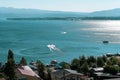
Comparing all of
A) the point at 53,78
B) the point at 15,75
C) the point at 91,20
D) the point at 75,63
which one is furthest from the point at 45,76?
the point at 91,20

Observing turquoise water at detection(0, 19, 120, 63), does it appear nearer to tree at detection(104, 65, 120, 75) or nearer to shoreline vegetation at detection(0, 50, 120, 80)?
shoreline vegetation at detection(0, 50, 120, 80)

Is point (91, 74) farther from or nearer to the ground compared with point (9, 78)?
nearer to the ground

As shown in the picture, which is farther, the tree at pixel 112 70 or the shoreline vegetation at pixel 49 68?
the tree at pixel 112 70

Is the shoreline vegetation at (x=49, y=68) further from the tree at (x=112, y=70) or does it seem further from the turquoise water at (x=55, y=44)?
the turquoise water at (x=55, y=44)

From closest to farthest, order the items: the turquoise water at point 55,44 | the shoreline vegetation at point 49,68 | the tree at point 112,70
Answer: the shoreline vegetation at point 49,68, the tree at point 112,70, the turquoise water at point 55,44

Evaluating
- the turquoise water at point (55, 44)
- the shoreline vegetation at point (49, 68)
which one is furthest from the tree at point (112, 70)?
the turquoise water at point (55, 44)

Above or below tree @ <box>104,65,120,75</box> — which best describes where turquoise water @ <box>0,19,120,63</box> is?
below

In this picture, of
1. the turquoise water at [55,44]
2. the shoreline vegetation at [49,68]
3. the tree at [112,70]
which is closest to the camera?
the shoreline vegetation at [49,68]

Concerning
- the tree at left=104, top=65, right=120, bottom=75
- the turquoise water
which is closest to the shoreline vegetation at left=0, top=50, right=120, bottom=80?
the tree at left=104, top=65, right=120, bottom=75

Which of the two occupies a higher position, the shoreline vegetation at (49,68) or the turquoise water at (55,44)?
the shoreline vegetation at (49,68)

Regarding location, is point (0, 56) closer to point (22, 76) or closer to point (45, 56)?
point (45, 56)

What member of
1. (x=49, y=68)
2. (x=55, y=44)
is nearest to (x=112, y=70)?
(x=49, y=68)
